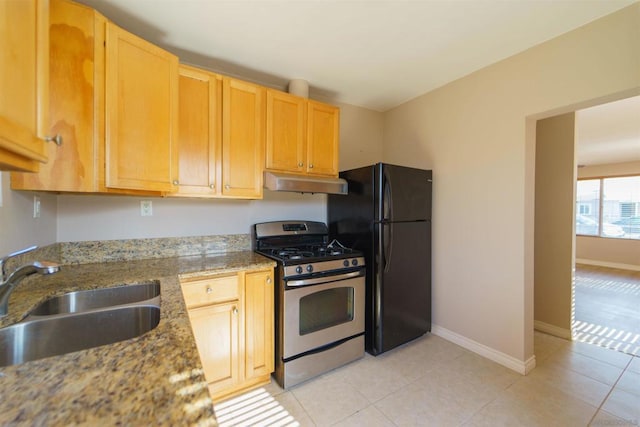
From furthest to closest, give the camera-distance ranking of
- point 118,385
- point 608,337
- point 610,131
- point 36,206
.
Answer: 1. point 610,131
2. point 608,337
3. point 36,206
4. point 118,385

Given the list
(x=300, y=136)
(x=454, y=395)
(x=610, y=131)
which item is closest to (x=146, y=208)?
(x=300, y=136)

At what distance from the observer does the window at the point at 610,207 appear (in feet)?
19.0

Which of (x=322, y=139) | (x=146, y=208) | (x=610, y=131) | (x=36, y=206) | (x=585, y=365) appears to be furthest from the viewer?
(x=610, y=131)

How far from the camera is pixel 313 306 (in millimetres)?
2014

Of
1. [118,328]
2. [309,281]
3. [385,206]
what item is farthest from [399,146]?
[118,328]

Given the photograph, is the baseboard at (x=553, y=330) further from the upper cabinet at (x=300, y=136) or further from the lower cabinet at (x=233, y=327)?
the lower cabinet at (x=233, y=327)

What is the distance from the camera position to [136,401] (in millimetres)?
557

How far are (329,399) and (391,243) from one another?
4.12 feet

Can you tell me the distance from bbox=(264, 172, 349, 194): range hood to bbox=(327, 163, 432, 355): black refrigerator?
198mm

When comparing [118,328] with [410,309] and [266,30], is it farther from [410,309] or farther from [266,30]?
[410,309]

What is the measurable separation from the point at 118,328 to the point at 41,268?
39 centimetres

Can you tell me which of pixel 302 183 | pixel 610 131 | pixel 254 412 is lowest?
pixel 254 412

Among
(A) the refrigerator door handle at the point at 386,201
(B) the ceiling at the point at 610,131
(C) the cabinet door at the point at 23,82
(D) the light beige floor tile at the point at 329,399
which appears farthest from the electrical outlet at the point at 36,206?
(B) the ceiling at the point at 610,131

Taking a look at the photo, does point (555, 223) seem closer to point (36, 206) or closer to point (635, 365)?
point (635, 365)
